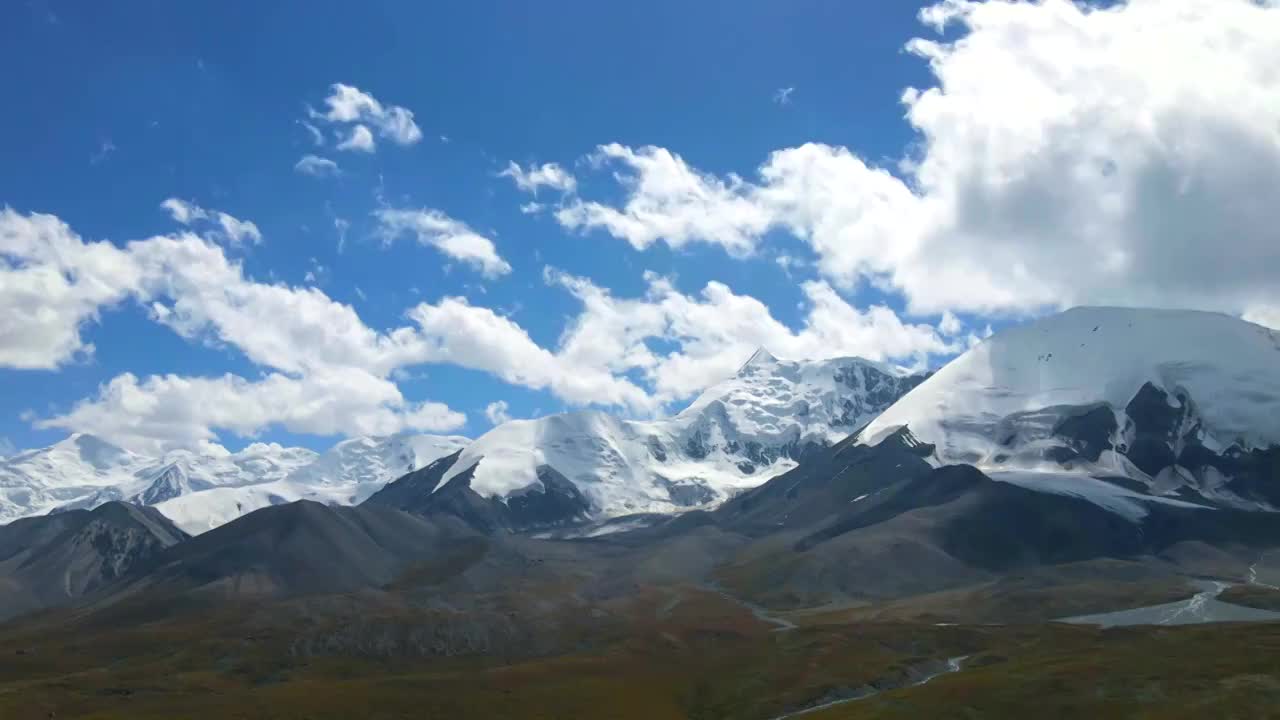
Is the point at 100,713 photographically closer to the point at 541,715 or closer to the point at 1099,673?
the point at 541,715

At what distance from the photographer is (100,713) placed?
7702 inches

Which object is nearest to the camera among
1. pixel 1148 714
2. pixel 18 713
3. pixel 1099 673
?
pixel 1148 714

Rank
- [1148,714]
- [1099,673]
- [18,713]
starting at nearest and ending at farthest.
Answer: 1. [1148,714]
2. [1099,673]
3. [18,713]

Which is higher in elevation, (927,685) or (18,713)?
(18,713)

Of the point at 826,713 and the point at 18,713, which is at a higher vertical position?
the point at 18,713

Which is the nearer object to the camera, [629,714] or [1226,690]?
[1226,690]

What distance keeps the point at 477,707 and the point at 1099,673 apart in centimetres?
10555

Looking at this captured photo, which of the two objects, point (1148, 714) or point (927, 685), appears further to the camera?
point (927, 685)

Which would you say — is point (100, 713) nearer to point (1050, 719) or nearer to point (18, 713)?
point (18, 713)

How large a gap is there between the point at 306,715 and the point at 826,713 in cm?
8812

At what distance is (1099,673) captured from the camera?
181 m

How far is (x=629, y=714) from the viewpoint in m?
193

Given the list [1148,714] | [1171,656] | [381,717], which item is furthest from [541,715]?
[1171,656]

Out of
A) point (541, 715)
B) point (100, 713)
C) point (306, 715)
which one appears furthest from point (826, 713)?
point (100, 713)
